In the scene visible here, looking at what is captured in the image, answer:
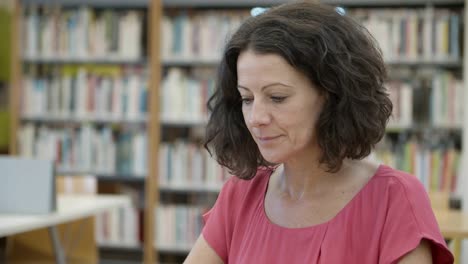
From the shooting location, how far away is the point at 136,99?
448cm

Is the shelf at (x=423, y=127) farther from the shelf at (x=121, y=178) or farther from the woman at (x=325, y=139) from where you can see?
the woman at (x=325, y=139)

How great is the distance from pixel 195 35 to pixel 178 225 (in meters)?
1.31

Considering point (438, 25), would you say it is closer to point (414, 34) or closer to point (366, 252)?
point (414, 34)

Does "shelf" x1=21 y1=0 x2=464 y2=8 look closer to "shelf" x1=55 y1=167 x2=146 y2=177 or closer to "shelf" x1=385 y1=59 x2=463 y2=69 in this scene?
"shelf" x1=385 y1=59 x2=463 y2=69

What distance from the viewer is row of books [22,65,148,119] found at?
449 cm

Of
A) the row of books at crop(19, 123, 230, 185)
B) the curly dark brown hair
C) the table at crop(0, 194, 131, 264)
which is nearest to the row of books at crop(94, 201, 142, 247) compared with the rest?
the row of books at crop(19, 123, 230, 185)

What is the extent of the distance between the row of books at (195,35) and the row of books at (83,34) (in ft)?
0.71

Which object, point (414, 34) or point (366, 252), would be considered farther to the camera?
point (414, 34)

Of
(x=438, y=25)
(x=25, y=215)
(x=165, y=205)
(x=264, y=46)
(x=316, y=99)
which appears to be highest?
(x=438, y=25)

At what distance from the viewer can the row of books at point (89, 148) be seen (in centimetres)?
451

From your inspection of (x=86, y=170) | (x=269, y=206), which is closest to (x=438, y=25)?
(x=86, y=170)

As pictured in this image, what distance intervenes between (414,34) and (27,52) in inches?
107

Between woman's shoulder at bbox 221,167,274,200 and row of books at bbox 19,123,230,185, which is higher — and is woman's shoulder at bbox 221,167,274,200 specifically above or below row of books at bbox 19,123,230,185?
above

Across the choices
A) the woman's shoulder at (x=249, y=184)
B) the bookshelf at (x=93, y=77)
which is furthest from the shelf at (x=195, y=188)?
the woman's shoulder at (x=249, y=184)
